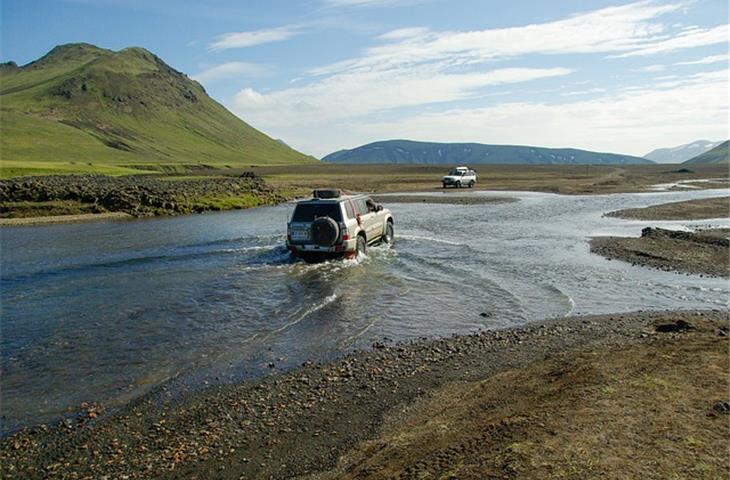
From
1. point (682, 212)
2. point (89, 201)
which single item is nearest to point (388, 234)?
point (682, 212)

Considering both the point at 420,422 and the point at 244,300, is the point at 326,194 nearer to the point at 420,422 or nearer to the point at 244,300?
the point at 244,300

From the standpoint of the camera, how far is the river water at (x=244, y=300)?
9883mm

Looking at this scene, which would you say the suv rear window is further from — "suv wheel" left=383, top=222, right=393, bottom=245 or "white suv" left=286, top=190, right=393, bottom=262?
"suv wheel" left=383, top=222, right=393, bottom=245

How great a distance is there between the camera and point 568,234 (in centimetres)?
2664

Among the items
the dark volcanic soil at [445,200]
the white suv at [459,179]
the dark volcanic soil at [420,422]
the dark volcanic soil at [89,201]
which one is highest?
the white suv at [459,179]

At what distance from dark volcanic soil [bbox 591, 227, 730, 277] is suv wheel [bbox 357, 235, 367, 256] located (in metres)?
9.19

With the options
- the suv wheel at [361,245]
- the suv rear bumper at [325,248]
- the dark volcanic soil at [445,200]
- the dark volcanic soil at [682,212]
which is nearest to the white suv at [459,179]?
the dark volcanic soil at [445,200]

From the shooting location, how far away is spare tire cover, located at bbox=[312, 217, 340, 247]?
18547mm

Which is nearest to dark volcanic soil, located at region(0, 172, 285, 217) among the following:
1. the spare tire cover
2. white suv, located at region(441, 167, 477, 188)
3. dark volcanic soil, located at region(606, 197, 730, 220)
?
the spare tire cover

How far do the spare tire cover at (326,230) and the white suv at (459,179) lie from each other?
49977 millimetres

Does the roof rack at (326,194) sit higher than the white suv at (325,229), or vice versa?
the roof rack at (326,194)

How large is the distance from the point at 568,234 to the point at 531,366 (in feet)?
62.5

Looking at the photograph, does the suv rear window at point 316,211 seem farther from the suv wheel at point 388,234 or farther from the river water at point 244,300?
the suv wheel at point 388,234

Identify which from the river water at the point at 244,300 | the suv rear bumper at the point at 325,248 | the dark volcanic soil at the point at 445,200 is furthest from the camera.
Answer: the dark volcanic soil at the point at 445,200
